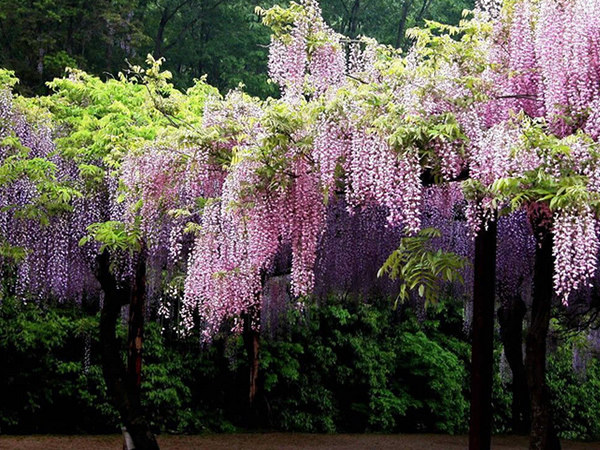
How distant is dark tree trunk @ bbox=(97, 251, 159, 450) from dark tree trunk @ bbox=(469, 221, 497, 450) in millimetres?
3620

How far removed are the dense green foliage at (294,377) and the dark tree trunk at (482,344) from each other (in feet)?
22.4

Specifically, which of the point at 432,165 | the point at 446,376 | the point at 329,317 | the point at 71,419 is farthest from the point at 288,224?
the point at 446,376

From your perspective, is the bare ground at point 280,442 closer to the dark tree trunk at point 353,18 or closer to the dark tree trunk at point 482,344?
the dark tree trunk at point 482,344

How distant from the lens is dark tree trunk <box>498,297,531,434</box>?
11750mm

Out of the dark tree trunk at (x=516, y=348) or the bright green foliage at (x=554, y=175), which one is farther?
the dark tree trunk at (x=516, y=348)

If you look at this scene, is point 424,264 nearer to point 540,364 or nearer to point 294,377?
point 540,364

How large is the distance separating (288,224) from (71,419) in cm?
737

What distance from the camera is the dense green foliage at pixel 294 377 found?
12.5 meters

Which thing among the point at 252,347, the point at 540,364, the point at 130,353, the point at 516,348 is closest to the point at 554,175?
the point at 540,364

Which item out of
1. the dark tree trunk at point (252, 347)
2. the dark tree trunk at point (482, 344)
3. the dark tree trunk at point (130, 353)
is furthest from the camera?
the dark tree trunk at point (252, 347)

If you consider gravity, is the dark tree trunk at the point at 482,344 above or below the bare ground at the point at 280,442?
above

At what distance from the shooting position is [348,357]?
15.4m

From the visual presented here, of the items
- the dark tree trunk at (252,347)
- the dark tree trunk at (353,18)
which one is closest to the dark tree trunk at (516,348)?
the dark tree trunk at (252,347)

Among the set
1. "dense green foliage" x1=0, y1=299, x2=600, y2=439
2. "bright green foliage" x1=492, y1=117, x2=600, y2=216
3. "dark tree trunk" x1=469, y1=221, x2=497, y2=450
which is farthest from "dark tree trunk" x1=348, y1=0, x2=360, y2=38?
"bright green foliage" x1=492, y1=117, x2=600, y2=216
